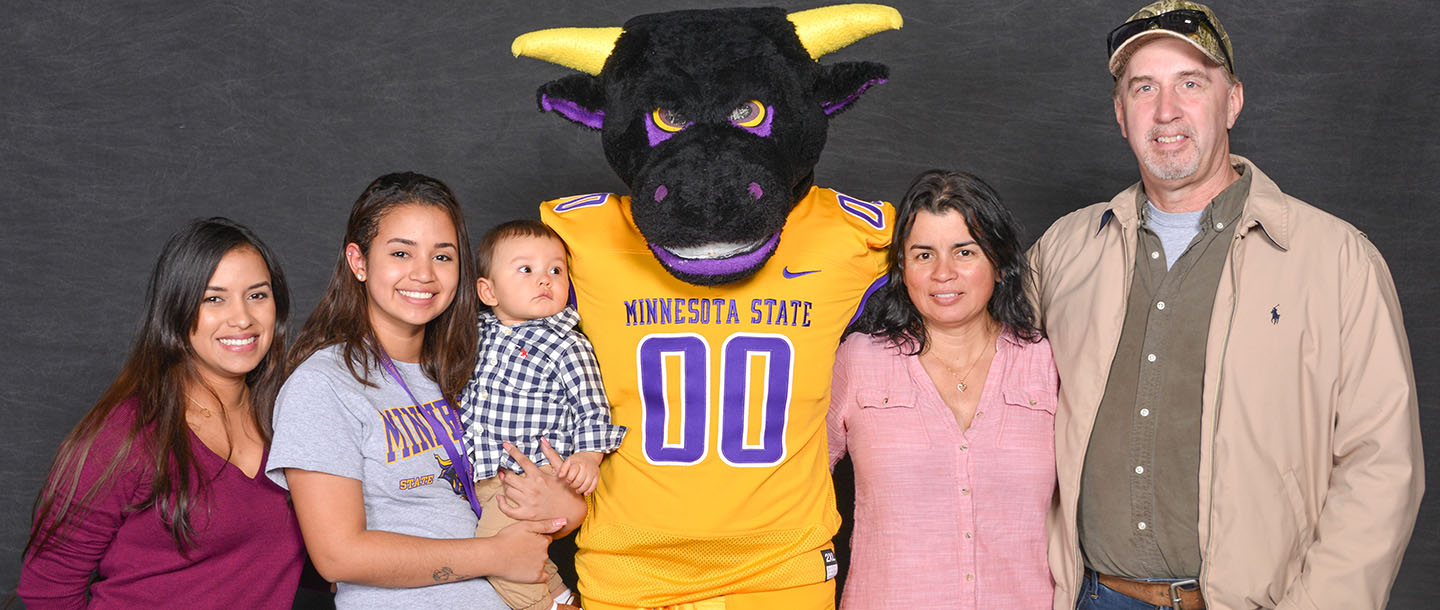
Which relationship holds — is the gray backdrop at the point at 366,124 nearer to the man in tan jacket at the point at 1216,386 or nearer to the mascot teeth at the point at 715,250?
the man in tan jacket at the point at 1216,386

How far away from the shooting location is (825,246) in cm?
258

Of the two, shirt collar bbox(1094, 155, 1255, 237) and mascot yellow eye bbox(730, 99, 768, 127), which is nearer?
mascot yellow eye bbox(730, 99, 768, 127)

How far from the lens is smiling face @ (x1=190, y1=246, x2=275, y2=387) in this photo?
2.42m

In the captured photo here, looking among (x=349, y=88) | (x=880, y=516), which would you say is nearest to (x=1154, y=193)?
(x=880, y=516)

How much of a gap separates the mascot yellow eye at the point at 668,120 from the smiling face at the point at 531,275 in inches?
16.1

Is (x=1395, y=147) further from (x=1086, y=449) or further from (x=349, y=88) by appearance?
(x=349, y=88)

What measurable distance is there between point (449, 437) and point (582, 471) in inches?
11.8

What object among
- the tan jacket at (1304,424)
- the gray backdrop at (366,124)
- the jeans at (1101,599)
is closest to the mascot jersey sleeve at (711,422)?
the jeans at (1101,599)

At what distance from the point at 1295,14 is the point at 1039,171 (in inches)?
38.9

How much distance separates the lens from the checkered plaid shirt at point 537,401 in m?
2.50

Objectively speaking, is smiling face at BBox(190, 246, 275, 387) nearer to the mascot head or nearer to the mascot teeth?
the mascot head

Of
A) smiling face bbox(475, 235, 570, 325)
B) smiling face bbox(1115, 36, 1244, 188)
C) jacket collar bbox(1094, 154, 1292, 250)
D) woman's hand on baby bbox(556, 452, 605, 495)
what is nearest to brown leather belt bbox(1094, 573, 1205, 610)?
jacket collar bbox(1094, 154, 1292, 250)

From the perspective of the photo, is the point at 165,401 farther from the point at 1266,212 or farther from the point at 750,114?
the point at 1266,212

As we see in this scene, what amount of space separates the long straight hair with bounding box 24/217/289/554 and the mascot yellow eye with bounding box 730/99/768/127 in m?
1.10
